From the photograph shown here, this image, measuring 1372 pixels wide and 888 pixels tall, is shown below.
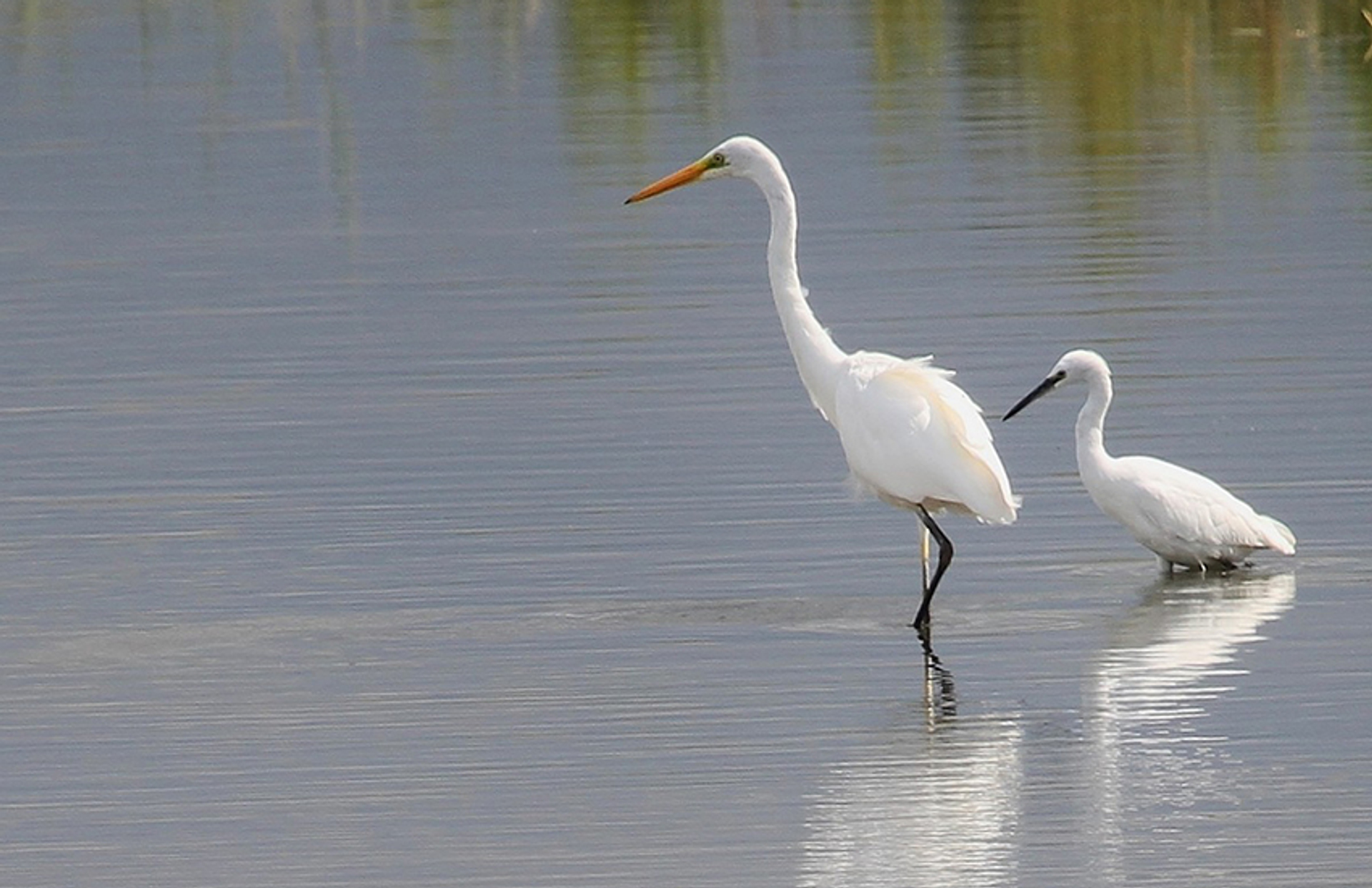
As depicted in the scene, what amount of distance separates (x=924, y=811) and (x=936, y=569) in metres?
2.49

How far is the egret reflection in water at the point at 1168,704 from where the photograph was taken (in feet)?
23.5

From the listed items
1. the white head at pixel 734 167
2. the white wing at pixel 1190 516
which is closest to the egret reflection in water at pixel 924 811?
the white wing at pixel 1190 516

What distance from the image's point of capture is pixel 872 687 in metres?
8.62

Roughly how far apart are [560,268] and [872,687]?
8121 millimetres

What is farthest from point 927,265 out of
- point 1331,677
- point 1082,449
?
point 1331,677

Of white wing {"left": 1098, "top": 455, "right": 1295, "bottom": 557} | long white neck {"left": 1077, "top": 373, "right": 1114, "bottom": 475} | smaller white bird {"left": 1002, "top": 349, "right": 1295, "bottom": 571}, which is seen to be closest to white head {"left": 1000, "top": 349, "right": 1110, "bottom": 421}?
long white neck {"left": 1077, "top": 373, "right": 1114, "bottom": 475}

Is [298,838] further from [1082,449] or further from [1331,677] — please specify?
[1082,449]

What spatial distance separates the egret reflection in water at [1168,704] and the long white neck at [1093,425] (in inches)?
19.0

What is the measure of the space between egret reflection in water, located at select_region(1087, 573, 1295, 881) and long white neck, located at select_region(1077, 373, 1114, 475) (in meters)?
0.48

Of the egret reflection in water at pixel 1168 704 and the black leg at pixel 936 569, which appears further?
the black leg at pixel 936 569

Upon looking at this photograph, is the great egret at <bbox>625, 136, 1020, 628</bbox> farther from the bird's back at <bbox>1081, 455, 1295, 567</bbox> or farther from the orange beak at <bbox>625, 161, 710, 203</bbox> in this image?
the bird's back at <bbox>1081, 455, 1295, 567</bbox>

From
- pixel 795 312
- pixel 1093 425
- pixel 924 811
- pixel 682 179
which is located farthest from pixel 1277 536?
pixel 924 811

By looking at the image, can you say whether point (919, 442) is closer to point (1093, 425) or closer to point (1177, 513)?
point (1177, 513)

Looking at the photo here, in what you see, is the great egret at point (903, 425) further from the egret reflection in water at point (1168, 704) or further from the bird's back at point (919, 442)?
the egret reflection in water at point (1168, 704)
